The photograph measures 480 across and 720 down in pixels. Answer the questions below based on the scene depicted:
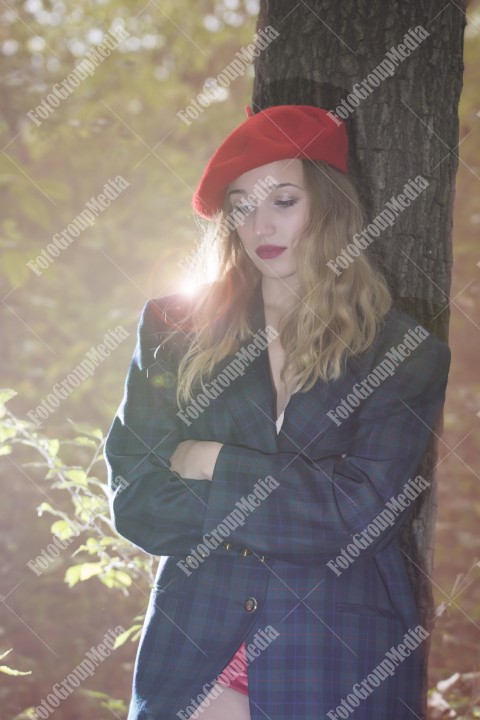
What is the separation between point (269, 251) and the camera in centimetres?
193

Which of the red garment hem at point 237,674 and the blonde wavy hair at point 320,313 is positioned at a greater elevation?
the blonde wavy hair at point 320,313

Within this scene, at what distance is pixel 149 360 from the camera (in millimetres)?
1927

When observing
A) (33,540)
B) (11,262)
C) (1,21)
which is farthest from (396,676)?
(1,21)

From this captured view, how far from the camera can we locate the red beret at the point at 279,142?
185 centimetres

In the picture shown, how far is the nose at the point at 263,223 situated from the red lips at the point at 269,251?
0.03 m

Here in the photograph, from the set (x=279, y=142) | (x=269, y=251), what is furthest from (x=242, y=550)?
(x=279, y=142)

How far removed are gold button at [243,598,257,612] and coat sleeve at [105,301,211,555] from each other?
193mm

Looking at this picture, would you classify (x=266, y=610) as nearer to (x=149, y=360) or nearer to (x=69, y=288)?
(x=149, y=360)

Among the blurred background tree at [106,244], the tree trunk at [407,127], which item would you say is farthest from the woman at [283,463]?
the blurred background tree at [106,244]

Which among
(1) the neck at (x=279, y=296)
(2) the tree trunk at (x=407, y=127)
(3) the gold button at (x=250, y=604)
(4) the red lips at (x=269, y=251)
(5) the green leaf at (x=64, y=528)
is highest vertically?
(2) the tree trunk at (x=407, y=127)

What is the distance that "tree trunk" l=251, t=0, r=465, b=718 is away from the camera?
81.5 inches

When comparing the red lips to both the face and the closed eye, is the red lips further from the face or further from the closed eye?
the closed eye

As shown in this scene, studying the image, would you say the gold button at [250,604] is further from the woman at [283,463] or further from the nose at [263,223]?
the nose at [263,223]

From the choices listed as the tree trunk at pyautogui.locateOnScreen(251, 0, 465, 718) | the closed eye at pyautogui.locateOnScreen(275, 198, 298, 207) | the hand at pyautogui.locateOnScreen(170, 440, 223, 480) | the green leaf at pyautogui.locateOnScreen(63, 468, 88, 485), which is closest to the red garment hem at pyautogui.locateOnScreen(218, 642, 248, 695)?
the hand at pyautogui.locateOnScreen(170, 440, 223, 480)
